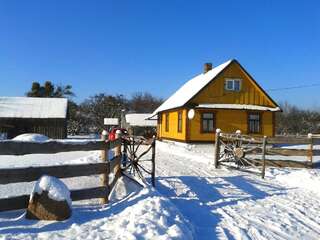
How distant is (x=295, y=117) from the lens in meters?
57.2

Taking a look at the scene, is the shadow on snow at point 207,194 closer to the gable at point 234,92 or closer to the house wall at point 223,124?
the house wall at point 223,124

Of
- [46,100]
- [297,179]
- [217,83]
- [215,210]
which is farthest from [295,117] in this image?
[215,210]

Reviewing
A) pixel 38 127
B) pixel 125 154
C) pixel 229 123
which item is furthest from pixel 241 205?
pixel 38 127

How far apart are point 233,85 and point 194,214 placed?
887 inches

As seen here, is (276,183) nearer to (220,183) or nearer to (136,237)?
(220,183)

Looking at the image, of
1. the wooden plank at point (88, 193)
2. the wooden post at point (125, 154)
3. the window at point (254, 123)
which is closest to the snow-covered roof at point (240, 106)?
the window at point (254, 123)

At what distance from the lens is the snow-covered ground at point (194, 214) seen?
557cm

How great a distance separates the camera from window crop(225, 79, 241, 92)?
28.8 m

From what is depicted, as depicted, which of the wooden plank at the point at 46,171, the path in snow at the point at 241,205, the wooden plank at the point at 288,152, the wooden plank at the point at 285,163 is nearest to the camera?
the wooden plank at the point at 46,171

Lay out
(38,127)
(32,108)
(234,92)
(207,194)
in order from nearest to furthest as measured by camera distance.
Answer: (207,194)
(234,92)
(38,127)
(32,108)

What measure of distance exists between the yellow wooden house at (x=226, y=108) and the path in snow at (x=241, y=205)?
14.8m

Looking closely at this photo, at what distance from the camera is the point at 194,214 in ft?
24.0

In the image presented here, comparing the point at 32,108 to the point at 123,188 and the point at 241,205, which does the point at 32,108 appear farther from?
the point at 241,205

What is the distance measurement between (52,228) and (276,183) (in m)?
8.00
